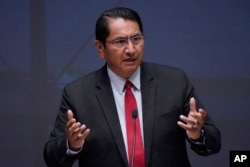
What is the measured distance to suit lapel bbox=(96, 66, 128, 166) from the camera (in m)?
1.93

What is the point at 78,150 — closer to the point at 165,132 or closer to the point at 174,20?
the point at 165,132

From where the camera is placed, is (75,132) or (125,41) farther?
(125,41)

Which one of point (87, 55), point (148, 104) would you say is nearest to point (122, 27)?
point (148, 104)

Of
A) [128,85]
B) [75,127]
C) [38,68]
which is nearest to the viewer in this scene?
[75,127]

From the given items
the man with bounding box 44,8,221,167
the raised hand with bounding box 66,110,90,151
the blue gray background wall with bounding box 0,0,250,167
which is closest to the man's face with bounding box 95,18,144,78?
the man with bounding box 44,8,221,167

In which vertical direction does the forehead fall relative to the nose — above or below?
above

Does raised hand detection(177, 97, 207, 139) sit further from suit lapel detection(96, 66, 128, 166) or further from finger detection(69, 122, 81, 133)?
finger detection(69, 122, 81, 133)

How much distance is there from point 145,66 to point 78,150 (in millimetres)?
564

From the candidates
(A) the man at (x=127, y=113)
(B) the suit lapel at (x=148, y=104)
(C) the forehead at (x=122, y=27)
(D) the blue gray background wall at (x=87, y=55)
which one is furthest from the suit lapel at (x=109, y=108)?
(D) the blue gray background wall at (x=87, y=55)

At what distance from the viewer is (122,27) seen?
2.04 metres

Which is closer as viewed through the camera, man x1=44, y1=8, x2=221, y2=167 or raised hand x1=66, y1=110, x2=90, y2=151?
raised hand x1=66, y1=110, x2=90, y2=151

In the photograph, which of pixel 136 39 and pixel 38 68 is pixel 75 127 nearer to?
pixel 136 39

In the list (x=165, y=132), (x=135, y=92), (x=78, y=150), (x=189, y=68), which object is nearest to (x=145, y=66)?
(x=135, y=92)

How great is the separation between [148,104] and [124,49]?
0.92 feet
